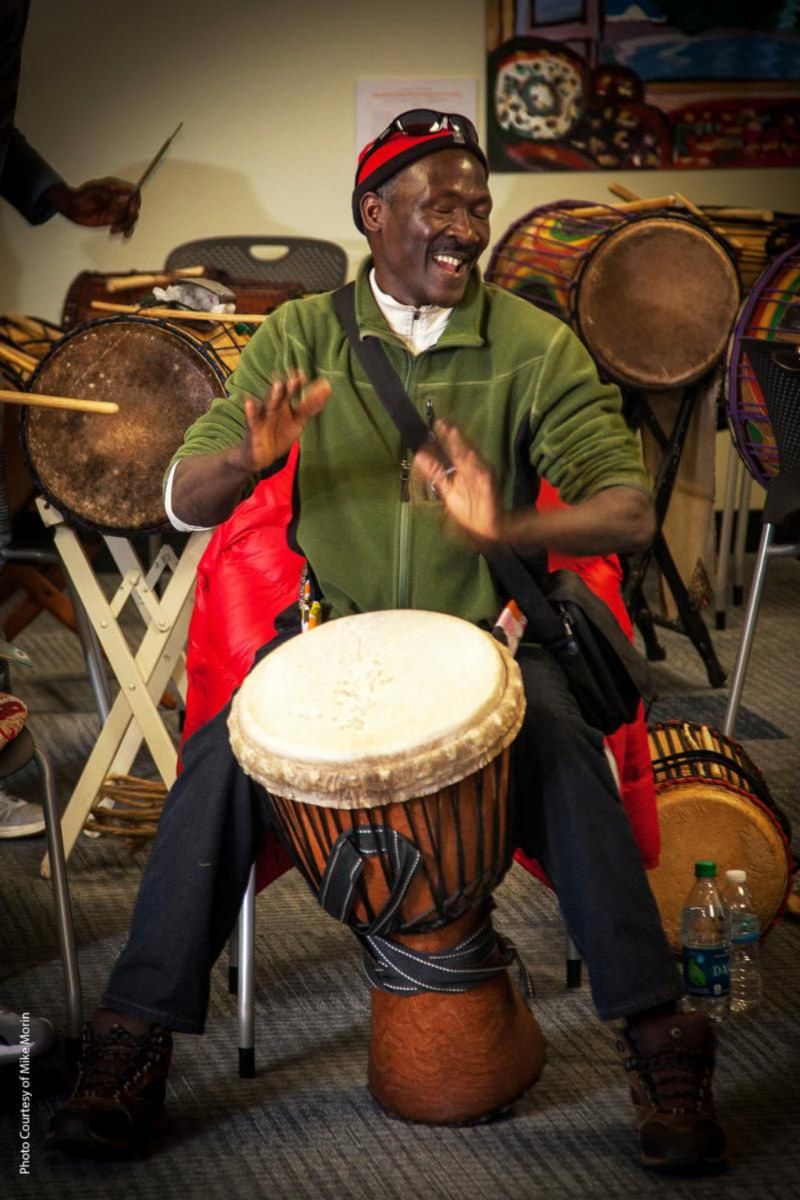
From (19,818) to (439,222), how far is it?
179cm

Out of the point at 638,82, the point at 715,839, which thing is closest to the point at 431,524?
the point at 715,839

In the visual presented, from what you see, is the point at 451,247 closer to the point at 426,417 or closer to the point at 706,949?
the point at 426,417

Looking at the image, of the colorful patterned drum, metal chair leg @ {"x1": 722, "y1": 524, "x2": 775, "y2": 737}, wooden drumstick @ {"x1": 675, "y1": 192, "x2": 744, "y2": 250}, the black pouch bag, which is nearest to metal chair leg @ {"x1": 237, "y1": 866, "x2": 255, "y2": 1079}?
the black pouch bag

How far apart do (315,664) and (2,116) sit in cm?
156

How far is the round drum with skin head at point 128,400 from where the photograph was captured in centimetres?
312

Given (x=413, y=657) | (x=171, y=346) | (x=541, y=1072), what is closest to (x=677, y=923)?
(x=541, y=1072)

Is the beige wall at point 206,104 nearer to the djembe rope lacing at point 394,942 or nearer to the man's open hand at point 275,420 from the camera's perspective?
the man's open hand at point 275,420

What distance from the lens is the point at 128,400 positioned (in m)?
3.12

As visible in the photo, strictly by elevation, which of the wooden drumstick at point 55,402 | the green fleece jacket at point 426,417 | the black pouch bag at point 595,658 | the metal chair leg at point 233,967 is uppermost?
the green fleece jacket at point 426,417

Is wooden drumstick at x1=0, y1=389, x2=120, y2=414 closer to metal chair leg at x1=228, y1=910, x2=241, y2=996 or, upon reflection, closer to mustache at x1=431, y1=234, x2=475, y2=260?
mustache at x1=431, y1=234, x2=475, y2=260

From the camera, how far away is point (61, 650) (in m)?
5.18

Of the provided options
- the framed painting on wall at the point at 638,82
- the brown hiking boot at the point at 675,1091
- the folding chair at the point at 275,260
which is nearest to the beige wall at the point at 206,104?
the framed painting on wall at the point at 638,82

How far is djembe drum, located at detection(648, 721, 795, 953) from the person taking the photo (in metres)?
2.82

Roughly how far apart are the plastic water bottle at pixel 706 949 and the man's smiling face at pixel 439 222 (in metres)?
1.05
